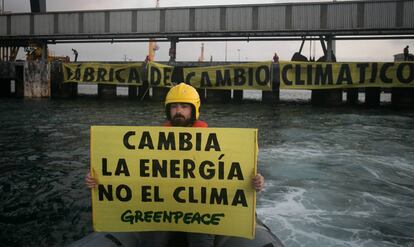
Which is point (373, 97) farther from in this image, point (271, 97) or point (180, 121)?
point (180, 121)

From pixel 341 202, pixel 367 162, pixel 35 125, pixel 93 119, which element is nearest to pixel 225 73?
pixel 93 119

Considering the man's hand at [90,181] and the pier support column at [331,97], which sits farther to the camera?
the pier support column at [331,97]

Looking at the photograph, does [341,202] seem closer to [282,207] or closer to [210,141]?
[282,207]

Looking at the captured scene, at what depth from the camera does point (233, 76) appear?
976 inches

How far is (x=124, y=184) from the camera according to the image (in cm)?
343

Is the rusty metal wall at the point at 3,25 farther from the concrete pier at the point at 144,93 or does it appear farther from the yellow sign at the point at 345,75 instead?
the yellow sign at the point at 345,75

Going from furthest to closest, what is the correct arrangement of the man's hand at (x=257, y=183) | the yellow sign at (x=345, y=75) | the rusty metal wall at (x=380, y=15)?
the rusty metal wall at (x=380, y=15) < the yellow sign at (x=345, y=75) < the man's hand at (x=257, y=183)

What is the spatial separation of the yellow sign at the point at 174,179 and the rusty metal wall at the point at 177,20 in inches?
1103

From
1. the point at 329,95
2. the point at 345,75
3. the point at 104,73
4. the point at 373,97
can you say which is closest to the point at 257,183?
the point at 345,75

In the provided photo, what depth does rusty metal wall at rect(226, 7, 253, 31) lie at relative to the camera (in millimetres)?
29172

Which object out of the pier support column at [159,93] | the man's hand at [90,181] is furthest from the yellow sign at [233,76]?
the man's hand at [90,181]

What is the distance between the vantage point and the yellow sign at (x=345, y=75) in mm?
22422

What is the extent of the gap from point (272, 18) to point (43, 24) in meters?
19.9

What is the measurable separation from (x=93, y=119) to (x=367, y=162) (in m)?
11.1
